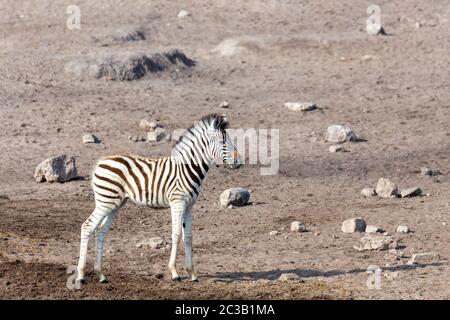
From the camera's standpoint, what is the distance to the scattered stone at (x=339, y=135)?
947 inches

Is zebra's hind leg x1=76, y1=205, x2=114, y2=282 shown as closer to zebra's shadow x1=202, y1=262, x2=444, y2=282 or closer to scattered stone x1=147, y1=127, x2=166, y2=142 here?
zebra's shadow x1=202, y1=262, x2=444, y2=282

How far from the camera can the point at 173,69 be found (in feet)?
92.8

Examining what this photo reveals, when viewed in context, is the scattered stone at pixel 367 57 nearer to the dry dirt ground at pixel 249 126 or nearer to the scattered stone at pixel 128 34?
the dry dirt ground at pixel 249 126

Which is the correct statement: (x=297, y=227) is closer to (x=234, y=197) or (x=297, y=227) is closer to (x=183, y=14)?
(x=234, y=197)

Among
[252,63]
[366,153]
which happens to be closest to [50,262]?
[366,153]

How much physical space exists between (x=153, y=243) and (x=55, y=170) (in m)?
4.33

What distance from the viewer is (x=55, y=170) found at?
20.9 m

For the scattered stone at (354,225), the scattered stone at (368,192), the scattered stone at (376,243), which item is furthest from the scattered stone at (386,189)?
the scattered stone at (376,243)

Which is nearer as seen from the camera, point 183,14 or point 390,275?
point 390,275

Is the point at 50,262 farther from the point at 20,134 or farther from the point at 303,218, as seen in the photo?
the point at 20,134

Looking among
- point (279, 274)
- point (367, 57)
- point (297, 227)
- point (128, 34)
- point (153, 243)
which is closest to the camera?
point (279, 274)

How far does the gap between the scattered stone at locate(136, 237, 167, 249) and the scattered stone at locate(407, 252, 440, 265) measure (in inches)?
139

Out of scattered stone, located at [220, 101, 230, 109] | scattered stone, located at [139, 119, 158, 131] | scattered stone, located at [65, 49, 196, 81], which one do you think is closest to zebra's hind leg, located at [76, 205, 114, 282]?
scattered stone, located at [139, 119, 158, 131]

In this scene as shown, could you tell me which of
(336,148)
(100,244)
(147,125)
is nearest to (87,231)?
(100,244)
